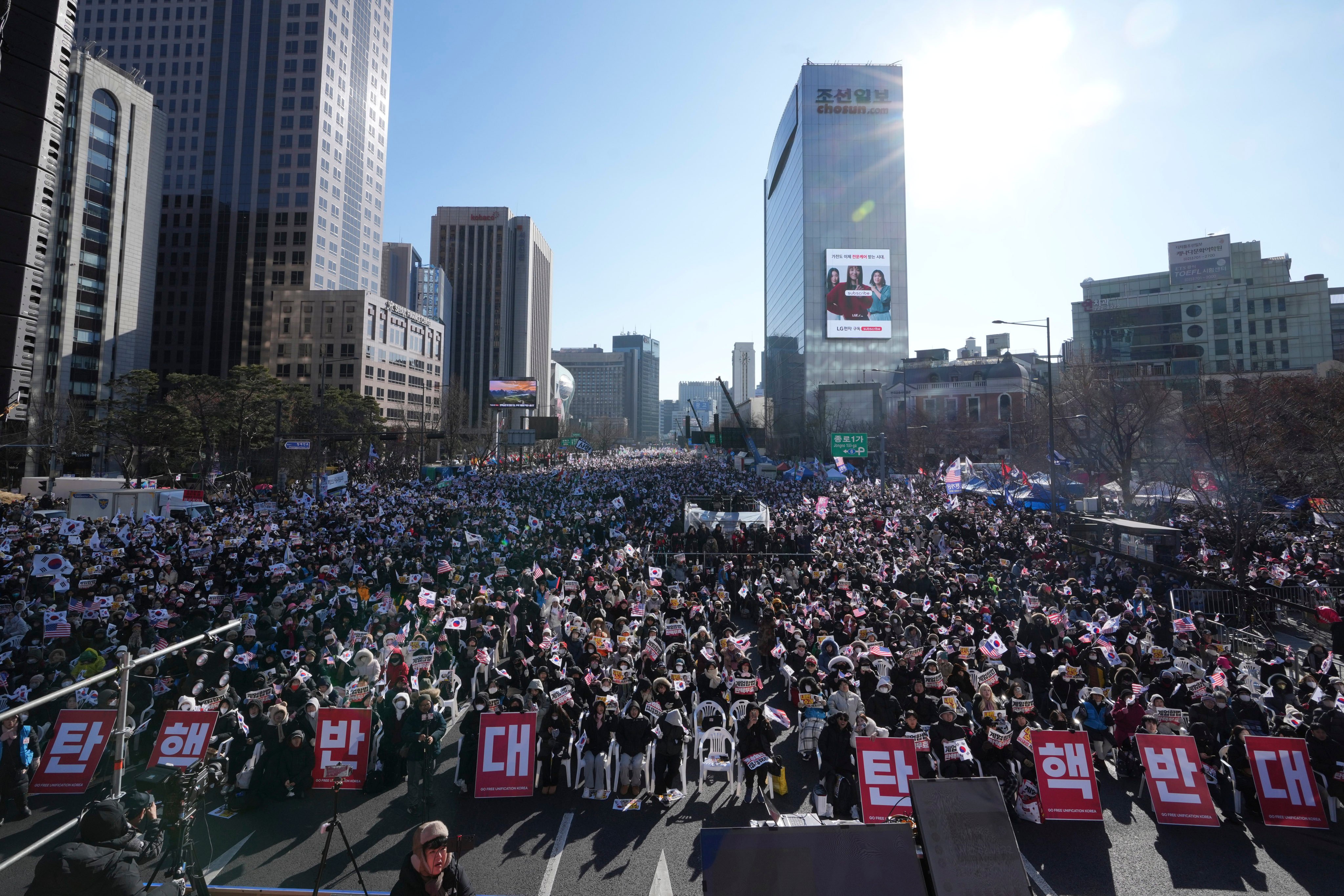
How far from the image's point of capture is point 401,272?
166000 mm

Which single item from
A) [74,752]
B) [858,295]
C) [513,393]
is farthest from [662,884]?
[858,295]

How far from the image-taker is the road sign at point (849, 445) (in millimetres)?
38062

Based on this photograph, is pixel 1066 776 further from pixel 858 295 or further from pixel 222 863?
pixel 858 295

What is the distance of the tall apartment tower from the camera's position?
95.4 meters

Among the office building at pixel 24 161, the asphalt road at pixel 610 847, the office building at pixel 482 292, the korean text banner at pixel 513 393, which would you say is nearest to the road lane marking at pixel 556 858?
the asphalt road at pixel 610 847

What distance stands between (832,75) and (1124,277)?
54.3 m

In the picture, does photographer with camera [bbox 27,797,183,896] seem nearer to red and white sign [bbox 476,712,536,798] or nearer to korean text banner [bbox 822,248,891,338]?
red and white sign [bbox 476,712,536,798]

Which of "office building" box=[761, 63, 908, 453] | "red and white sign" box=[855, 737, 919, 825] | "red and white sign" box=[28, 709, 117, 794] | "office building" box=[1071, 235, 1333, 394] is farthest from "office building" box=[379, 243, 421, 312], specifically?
"red and white sign" box=[855, 737, 919, 825]

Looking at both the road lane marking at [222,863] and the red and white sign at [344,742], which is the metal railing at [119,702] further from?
the red and white sign at [344,742]

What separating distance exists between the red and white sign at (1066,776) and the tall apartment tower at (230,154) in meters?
107

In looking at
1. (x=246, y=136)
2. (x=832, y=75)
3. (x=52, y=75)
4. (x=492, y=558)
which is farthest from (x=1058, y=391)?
(x=246, y=136)

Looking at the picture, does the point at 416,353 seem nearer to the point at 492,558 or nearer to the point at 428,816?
the point at 492,558

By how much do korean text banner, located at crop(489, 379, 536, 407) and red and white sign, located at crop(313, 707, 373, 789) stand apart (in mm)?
78813

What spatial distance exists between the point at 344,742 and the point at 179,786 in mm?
3234
